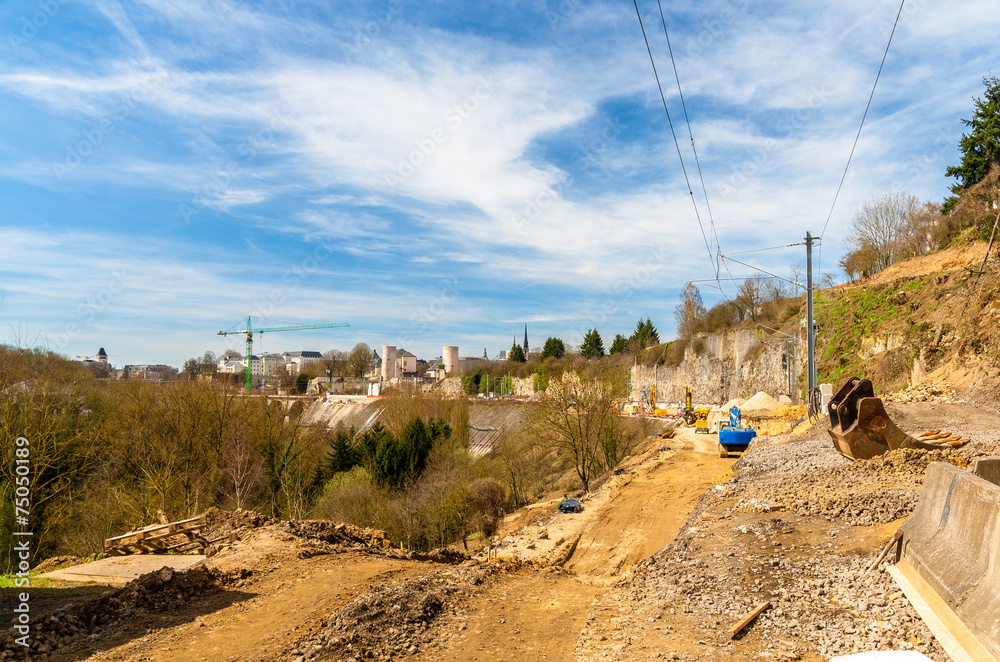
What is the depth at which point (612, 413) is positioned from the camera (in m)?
36.1

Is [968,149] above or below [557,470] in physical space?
above

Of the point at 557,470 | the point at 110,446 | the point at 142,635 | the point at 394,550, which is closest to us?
the point at 142,635

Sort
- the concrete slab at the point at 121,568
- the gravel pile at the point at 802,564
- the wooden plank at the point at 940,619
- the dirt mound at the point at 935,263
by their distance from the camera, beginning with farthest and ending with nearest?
1. the dirt mound at the point at 935,263
2. the concrete slab at the point at 121,568
3. the gravel pile at the point at 802,564
4. the wooden plank at the point at 940,619

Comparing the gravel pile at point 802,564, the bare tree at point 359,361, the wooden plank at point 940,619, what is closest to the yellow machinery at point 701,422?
the gravel pile at point 802,564

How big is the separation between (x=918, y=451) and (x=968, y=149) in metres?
40.6

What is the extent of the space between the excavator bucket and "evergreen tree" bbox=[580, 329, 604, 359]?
94.5 metres

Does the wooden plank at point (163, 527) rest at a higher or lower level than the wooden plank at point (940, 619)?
lower

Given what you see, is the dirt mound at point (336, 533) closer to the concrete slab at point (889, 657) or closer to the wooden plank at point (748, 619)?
the wooden plank at point (748, 619)

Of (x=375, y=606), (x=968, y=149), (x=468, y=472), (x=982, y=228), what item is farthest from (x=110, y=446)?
(x=968, y=149)

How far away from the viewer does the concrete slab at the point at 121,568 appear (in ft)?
34.6

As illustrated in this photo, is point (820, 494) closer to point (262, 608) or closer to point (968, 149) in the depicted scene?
point (262, 608)

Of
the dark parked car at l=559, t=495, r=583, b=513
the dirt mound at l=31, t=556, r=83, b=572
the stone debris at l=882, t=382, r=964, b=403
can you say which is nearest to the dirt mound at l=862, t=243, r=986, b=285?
the stone debris at l=882, t=382, r=964, b=403

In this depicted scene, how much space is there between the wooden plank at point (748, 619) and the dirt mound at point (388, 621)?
3.44 meters

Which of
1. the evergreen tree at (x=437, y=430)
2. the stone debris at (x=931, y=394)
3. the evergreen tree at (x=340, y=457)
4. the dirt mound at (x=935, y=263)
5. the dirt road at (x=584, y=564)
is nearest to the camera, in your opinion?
the dirt road at (x=584, y=564)
